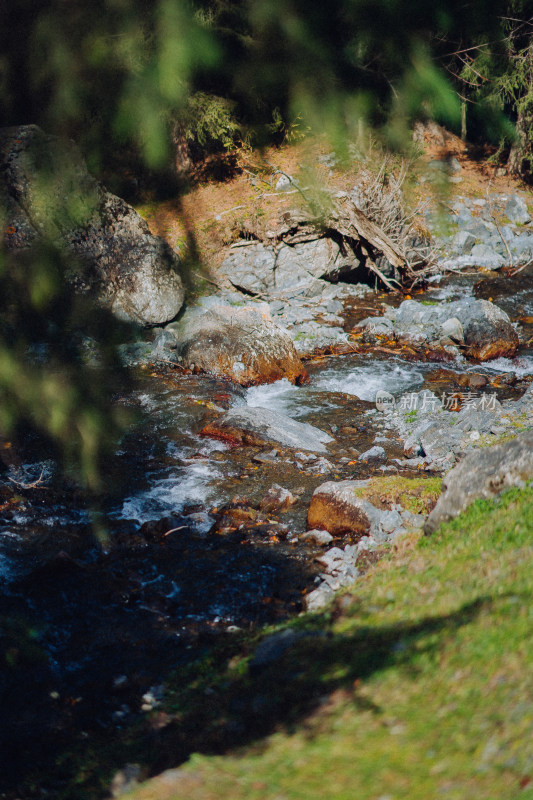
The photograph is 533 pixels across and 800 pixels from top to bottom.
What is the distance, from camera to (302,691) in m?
3.34

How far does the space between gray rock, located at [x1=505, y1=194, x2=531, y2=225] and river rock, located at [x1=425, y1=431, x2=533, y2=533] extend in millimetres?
15730

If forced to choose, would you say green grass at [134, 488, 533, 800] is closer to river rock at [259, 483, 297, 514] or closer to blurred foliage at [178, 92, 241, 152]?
blurred foliage at [178, 92, 241, 152]

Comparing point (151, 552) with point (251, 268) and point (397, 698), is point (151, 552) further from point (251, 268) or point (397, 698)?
point (251, 268)

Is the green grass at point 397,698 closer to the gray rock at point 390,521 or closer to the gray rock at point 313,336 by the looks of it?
the gray rock at point 390,521

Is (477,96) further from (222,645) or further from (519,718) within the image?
(222,645)

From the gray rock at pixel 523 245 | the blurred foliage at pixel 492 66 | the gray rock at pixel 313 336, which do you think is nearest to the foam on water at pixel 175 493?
the gray rock at pixel 313 336

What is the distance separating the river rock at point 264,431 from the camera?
10172 millimetres

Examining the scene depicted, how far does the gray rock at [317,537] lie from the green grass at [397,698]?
275cm

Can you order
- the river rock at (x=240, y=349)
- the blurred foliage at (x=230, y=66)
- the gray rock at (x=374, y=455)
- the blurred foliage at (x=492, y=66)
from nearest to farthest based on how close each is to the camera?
1. the blurred foliage at (x=492, y=66)
2. the blurred foliage at (x=230, y=66)
3. the gray rock at (x=374, y=455)
4. the river rock at (x=240, y=349)

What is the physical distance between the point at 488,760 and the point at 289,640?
2.25 m

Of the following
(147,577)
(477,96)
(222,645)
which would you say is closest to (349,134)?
(477,96)

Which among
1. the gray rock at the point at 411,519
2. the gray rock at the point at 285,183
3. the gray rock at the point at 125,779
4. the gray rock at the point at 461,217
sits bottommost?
the gray rock at the point at 411,519

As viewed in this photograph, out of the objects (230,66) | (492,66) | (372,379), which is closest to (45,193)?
(230,66)

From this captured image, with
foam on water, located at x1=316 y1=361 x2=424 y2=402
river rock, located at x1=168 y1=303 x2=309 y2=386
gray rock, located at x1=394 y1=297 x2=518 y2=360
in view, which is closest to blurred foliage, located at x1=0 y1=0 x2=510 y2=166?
foam on water, located at x1=316 y1=361 x2=424 y2=402
